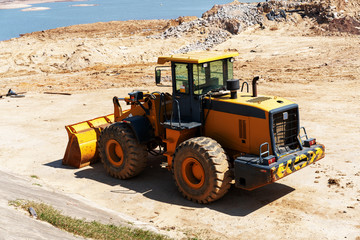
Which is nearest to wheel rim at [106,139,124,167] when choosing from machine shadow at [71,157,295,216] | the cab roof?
machine shadow at [71,157,295,216]

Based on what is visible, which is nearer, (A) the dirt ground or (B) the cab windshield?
(A) the dirt ground

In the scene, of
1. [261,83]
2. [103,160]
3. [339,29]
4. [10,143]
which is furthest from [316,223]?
[339,29]

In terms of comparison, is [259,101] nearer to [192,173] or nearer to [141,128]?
[192,173]

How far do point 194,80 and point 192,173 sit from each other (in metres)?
2.05

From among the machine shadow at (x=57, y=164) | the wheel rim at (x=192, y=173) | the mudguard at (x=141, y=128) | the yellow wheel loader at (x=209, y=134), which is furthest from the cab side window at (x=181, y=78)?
the machine shadow at (x=57, y=164)

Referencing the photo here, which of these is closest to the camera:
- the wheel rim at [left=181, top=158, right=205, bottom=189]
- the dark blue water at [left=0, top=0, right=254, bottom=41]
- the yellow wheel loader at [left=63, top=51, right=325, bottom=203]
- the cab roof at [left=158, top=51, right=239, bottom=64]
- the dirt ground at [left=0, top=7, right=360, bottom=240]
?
the dirt ground at [left=0, top=7, right=360, bottom=240]

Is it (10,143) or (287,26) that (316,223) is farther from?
(287,26)

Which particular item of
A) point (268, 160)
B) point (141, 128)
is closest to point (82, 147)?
point (141, 128)

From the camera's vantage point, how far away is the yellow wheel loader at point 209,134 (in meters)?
8.98

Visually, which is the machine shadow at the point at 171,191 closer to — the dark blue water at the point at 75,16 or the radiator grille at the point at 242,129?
the radiator grille at the point at 242,129

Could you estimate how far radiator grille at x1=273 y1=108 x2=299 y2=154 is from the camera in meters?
9.23

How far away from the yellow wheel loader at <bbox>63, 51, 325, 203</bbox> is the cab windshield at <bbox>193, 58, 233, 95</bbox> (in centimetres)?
2

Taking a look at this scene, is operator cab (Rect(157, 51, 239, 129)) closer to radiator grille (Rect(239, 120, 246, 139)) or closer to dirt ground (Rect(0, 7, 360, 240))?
radiator grille (Rect(239, 120, 246, 139))

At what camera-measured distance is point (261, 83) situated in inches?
898
